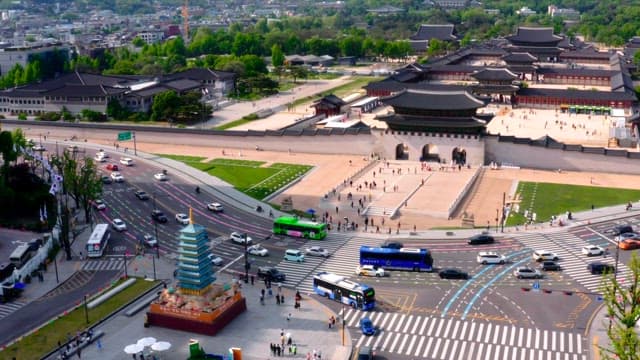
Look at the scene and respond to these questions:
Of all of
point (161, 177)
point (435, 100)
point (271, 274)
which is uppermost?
point (435, 100)

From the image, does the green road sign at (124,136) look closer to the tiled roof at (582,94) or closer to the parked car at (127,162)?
the parked car at (127,162)

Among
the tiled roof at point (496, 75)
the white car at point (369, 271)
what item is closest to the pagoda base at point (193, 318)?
the white car at point (369, 271)

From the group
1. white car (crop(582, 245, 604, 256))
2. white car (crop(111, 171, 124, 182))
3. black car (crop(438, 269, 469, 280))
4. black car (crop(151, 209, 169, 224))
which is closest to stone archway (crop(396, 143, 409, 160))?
white car (crop(111, 171, 124, 182))

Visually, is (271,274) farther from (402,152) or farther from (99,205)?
(402,152)

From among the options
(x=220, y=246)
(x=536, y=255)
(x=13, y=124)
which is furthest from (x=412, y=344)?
(x=13, y=124)

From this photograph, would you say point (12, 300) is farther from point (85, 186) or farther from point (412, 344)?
point (412, 344)

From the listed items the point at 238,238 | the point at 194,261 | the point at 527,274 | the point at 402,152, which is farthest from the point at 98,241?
the point at 402,152
